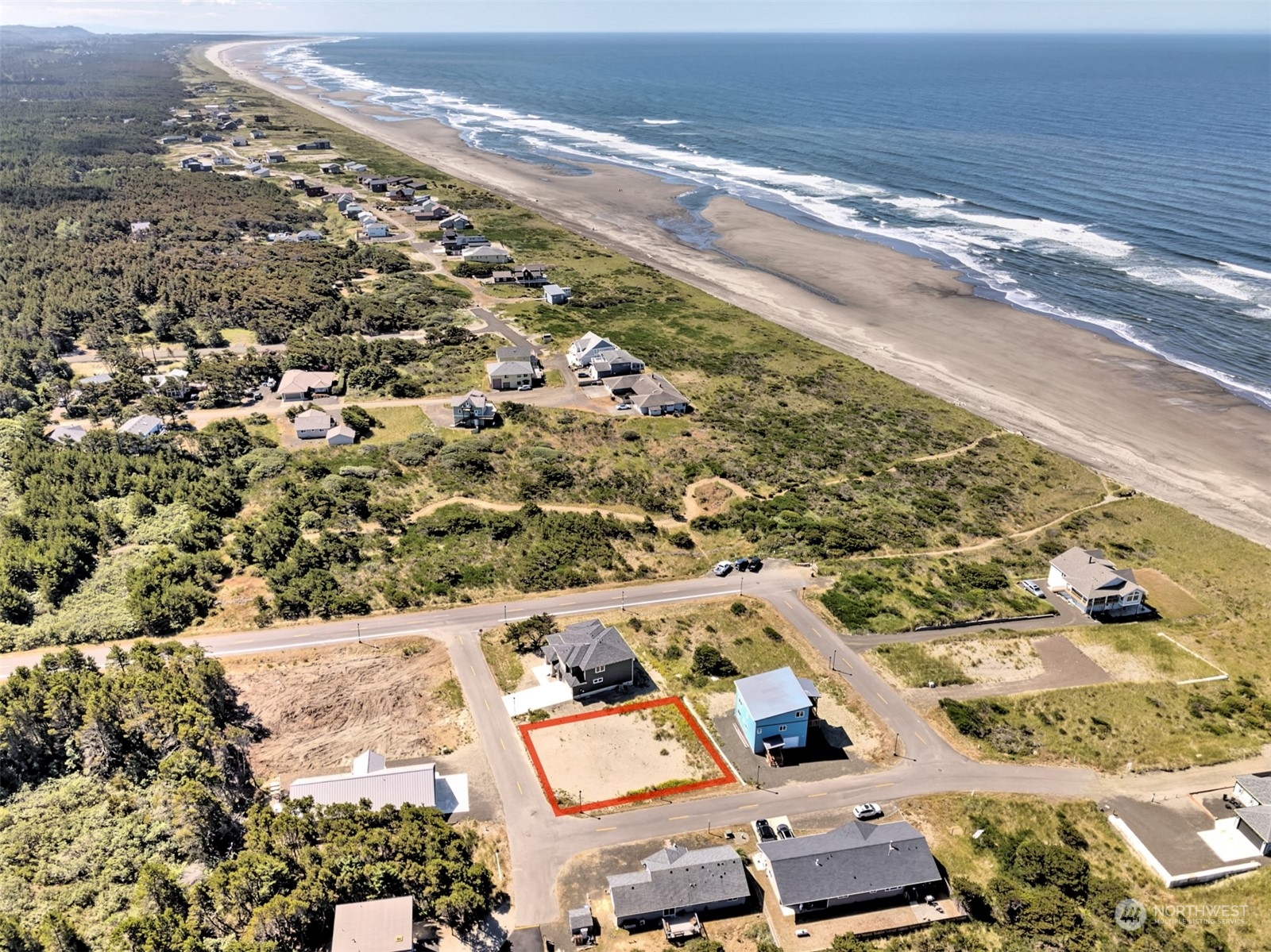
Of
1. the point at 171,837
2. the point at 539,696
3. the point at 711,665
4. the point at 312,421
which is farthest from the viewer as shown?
the point at 312,421

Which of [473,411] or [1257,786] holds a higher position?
[473,411]

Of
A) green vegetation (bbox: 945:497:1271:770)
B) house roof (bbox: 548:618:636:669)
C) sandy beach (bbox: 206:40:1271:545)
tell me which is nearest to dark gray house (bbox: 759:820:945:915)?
green vegetation (bbox: 945:497:1271:770)

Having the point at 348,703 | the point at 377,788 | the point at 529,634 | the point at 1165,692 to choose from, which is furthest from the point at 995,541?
the point at 377,788

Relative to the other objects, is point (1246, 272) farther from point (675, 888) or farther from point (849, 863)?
point (675, 888)

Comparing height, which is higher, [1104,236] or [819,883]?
[1104,236]

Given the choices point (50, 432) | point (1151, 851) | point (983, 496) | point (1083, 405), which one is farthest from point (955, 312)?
point (50, 432)

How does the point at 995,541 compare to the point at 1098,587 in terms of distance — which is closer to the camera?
the point at 1098,587

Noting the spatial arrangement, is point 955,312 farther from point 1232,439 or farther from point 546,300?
Result: point 546,300

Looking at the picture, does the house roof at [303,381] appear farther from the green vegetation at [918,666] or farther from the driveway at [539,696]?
the green vegetation at [918,666]
